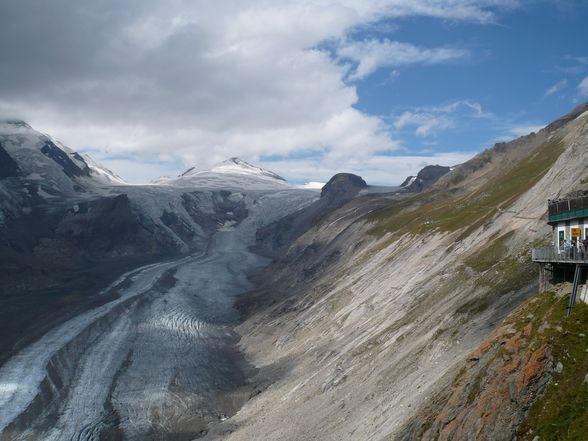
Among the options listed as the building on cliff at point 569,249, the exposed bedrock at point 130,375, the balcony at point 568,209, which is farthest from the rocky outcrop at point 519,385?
the exposed bedrock at point 130,375

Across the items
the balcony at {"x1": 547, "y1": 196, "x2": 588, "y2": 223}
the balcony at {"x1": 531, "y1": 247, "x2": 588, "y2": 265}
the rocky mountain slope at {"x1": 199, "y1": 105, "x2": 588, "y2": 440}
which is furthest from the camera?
the rocky mountain slope at {"x1": 199, "y1": 105, "x2": 588, "y2": 440}

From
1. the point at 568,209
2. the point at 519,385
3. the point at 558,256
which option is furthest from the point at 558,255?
the point at 519,385

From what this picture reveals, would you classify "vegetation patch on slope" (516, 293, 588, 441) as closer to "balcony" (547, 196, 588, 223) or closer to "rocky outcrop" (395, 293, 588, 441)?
"rocky outcrop" (395, 293, 588, 441)

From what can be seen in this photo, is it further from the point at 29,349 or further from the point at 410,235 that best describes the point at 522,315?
the point at 29,349

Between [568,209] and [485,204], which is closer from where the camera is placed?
[568,209]

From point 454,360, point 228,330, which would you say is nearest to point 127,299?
point 228,330

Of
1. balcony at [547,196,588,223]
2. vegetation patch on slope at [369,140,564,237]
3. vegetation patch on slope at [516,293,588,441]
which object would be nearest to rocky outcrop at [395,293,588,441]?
vegetation patch on slope at [516,293,588,441]

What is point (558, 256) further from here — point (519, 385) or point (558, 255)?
point (519, 385)
